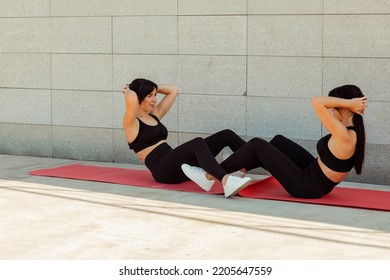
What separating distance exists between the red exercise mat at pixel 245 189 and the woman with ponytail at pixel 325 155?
0.49ft

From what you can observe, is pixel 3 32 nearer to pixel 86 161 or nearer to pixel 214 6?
pixel 86 161

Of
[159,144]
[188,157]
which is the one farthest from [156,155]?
[188,157]

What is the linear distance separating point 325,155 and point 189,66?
2.26 metres

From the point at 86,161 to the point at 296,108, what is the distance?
2.42 meters

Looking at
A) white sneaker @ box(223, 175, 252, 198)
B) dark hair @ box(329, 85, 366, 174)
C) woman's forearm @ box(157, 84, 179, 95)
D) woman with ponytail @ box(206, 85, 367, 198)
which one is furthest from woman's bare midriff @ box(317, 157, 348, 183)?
woman's forearm @ box(157, 84, 179, 95)

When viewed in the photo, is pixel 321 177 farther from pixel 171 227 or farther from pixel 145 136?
pixel 145 136

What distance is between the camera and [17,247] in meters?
4.90

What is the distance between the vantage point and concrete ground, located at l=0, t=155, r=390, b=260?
480 cm

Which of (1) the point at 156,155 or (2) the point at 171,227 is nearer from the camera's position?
(2) the point at 171,227

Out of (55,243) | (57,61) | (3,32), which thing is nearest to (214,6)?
(57,61)

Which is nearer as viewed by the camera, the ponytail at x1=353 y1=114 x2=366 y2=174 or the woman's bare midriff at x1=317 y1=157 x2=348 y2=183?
the ponytail at x1=353 y1=114 x2=366 y2=174

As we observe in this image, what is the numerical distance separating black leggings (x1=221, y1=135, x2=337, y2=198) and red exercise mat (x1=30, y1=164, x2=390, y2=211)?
0.29ft

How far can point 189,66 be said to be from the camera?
8.02m

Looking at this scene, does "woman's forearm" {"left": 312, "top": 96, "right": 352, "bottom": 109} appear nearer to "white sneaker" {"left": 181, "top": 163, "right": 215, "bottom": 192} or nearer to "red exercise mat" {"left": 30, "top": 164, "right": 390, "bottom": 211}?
"red exercise mat" {"left": 30, "top": 164, "right": 390, "bottom": 211}
